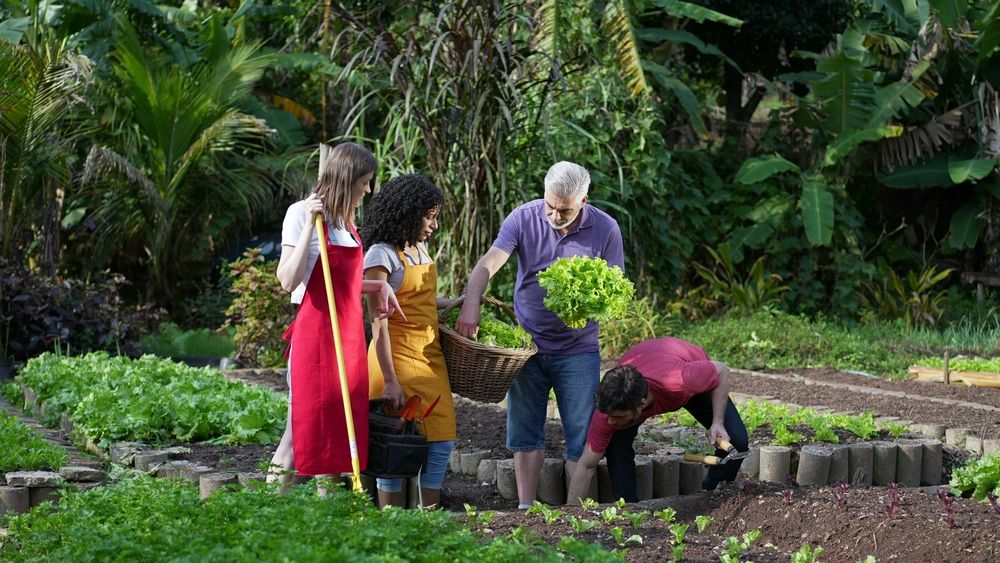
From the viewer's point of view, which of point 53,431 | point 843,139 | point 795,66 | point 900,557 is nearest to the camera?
point 900,557

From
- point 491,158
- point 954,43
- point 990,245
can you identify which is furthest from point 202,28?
point 990,245

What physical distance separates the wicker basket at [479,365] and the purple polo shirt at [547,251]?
263 millimetres

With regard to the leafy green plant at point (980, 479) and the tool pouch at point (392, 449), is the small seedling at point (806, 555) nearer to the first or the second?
the leafy green plant at point (980, 479)

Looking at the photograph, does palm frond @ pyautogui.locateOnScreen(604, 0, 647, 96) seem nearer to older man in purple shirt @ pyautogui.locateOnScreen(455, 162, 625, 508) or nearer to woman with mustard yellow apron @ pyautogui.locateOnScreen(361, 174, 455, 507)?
older man in purple shirt @ pyautogui.locateOnScreen(455, 162, 625, 508)

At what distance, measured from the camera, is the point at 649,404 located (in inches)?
173

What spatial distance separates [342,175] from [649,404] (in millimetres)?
1678

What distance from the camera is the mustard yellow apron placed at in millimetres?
4199

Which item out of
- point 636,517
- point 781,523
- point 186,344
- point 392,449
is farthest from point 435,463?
point 186,344

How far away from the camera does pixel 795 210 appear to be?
12.5m

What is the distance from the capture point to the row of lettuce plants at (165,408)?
5293 mm

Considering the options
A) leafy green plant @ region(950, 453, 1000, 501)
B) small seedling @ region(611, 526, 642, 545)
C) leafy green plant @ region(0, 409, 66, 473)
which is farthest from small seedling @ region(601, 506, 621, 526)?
leafy green plant @ region(0, 409, 66, 473)

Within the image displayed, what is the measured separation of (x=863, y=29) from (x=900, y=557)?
1150cm

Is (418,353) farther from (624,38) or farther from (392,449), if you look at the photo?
(624,38)

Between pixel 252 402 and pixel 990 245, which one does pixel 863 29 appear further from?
pixel 252 402
